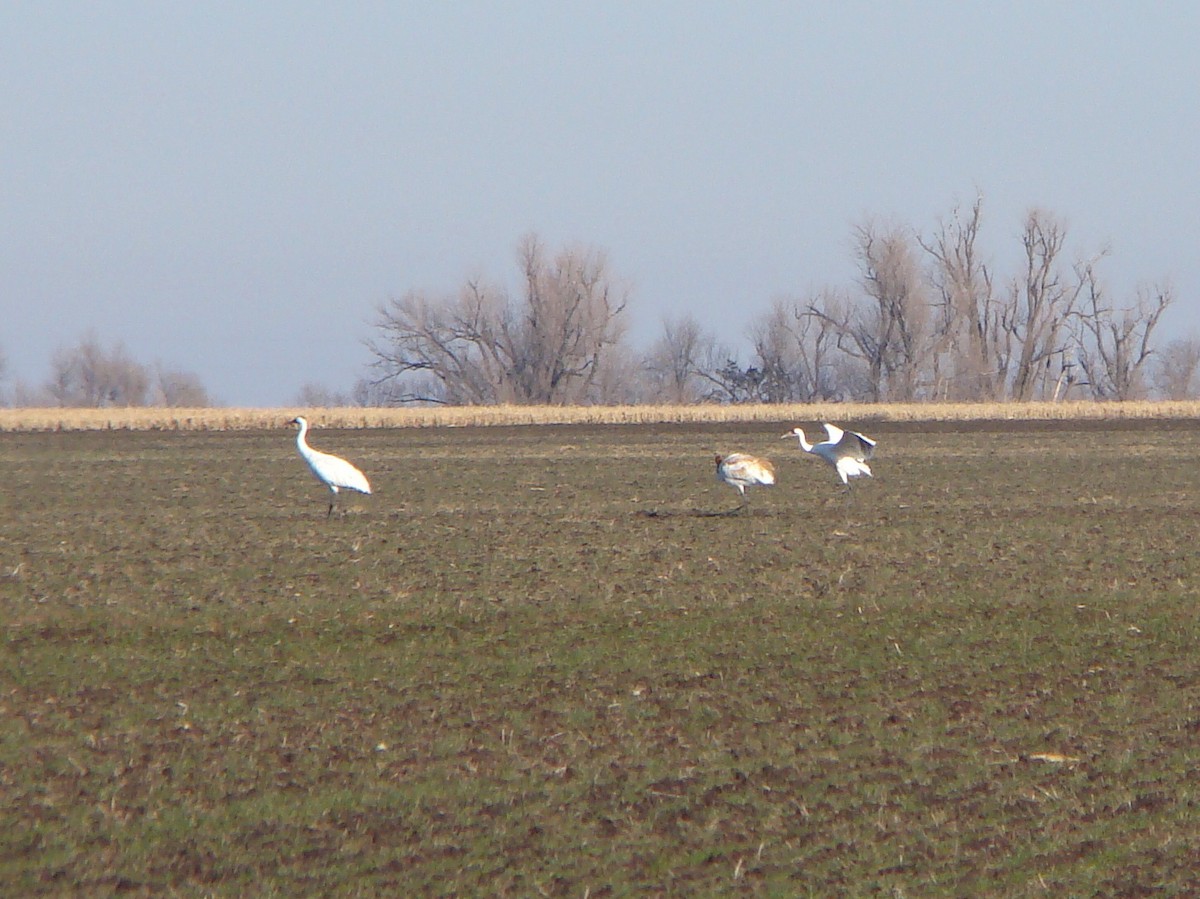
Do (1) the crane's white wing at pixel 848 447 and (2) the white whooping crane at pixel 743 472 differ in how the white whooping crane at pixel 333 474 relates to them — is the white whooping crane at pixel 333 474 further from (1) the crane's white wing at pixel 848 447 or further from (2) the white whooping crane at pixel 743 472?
(1) the crane's white wing at pixel 848 447

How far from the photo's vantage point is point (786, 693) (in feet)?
27.6

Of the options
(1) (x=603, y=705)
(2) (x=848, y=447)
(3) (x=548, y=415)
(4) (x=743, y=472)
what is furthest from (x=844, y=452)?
(3) (x=548, y=415)

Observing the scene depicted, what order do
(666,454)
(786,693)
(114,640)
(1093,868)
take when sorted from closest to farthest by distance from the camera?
(1093,868) → (786,693) → (114,640) → (666,454)

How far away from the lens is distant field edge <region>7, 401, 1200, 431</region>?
173 ft

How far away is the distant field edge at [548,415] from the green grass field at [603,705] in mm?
35077

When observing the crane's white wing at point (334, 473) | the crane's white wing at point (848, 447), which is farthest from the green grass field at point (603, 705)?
the crane's white wing at point (848, 447)

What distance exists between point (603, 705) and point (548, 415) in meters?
48.7

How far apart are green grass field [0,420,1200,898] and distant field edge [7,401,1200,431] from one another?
35.1 meters

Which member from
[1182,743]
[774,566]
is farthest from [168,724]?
[774,566]

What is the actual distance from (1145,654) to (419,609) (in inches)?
198

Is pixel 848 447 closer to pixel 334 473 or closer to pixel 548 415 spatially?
pixel 334 473

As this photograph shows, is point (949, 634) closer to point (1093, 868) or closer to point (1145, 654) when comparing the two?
point (1145, 654)

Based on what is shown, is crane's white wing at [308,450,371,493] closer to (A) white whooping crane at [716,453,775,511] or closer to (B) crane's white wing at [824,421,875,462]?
(A) white whooping crane at [716,453,775,511]

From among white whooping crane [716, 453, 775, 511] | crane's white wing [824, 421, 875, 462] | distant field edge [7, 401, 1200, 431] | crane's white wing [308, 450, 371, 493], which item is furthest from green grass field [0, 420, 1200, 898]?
distant field edge [7, 401, 1200, 431]
